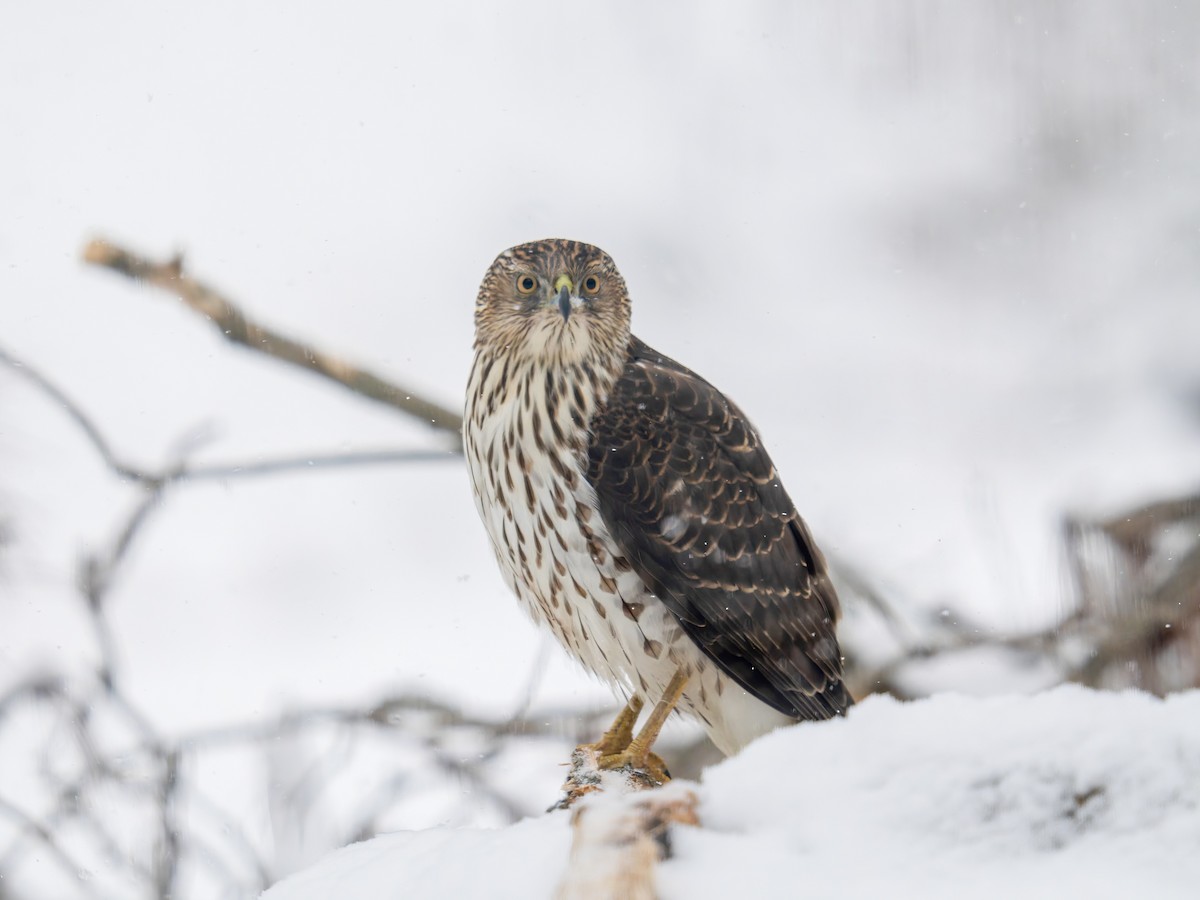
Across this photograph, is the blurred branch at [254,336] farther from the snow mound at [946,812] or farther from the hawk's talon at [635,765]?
the snow mound at [946,812]

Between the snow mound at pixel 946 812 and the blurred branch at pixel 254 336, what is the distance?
2.37 metres

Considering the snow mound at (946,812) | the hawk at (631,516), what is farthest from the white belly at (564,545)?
the snow mound at (946,812)

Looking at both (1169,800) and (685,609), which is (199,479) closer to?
(685,609)

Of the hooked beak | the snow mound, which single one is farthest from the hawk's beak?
the snow mound

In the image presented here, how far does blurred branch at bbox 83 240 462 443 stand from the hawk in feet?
2.72

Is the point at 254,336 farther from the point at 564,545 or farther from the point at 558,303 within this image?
the point at 564,545

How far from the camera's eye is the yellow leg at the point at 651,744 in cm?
288

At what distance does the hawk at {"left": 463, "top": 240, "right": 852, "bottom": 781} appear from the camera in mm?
2885

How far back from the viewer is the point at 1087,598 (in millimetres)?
2891

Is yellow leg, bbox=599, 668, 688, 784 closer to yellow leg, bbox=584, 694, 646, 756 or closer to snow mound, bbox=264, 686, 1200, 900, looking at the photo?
yellow leg, bbox=584, 694, 646, 756

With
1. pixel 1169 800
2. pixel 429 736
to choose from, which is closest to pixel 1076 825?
pixel 1169 800

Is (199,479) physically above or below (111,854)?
above

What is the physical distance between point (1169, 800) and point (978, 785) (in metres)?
0.20

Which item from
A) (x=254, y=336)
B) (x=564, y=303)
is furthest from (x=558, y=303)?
(x=254, y=336)
